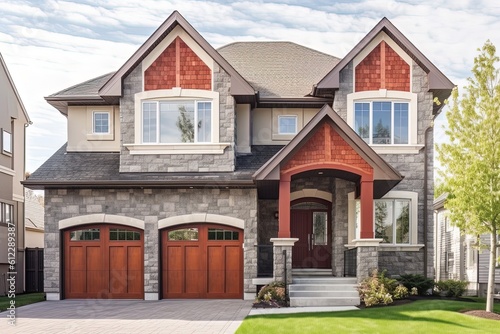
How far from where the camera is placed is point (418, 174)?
19219 mm

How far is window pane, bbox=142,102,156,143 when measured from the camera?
1916 centimetres

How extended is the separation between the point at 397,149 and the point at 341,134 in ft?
10.8

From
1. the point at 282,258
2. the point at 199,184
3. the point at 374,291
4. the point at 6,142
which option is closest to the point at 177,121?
the point at 199,184

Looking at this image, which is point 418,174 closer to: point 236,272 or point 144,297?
point 236,272

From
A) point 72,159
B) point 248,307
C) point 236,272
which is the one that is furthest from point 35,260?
point 248,307

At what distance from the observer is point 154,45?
1911cm

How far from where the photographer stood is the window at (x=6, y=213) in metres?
22.9

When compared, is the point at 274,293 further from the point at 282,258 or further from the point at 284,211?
the point at 284,211

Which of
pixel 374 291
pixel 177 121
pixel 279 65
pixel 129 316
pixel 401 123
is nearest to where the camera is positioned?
pixel 129 316

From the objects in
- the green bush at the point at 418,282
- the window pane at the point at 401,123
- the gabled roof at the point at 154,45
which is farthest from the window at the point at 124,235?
the window pane at the point at 401,123

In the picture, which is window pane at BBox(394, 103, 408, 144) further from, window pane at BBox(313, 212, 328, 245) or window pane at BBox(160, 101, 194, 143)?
window pane at BBox(160, 101, 194, 143)

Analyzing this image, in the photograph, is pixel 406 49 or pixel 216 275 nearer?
pixel 216 275

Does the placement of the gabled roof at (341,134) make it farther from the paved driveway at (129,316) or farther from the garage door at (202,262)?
the paved driveway at (129,316)

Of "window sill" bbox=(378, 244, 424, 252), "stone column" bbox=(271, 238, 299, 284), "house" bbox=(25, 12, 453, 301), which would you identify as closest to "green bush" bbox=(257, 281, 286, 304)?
"stone column" bbox=(271, 238, 299, 284)
